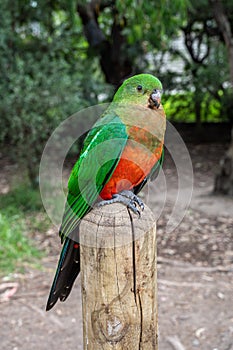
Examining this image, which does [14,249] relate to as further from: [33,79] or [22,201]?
[33,79]

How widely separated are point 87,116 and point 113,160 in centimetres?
332

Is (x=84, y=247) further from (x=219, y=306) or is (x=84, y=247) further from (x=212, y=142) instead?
(x=212, y=142)

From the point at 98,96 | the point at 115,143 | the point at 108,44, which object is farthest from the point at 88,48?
the point at 115,143

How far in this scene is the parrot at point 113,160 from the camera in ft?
5.73

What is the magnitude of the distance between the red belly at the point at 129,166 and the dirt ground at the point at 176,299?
156 centimetres

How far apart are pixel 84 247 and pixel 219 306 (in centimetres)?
230

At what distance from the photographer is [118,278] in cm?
152

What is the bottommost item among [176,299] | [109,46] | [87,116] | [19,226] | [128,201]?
[176,299]

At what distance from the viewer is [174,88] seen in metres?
8.44

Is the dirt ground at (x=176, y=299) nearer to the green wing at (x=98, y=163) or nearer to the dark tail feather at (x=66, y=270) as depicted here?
the dark tail feather at (x=66, y=270)

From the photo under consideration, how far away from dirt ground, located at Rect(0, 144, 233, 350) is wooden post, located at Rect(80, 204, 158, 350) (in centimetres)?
162

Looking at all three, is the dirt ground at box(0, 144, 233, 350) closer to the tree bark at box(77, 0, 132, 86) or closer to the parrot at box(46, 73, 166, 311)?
the parrot at box(46, 73, 166, 311)

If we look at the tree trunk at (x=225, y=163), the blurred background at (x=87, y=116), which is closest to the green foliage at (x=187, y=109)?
the blurred background at (x=87, y=116)

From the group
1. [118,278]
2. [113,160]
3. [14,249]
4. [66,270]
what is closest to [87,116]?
[14,249]
